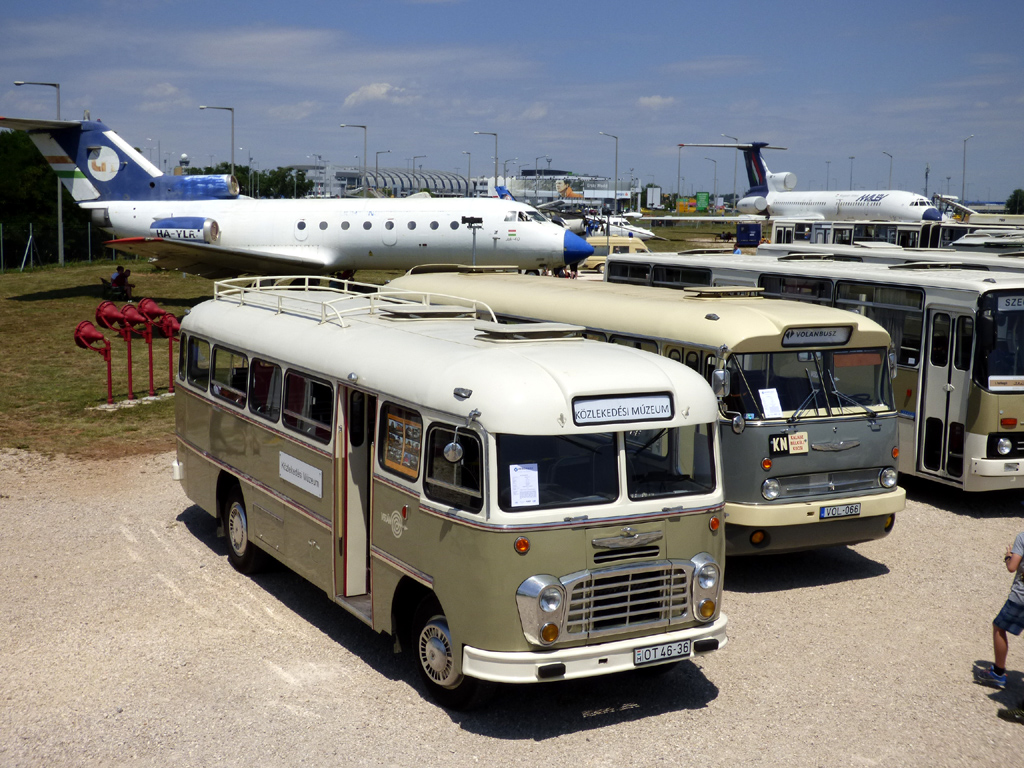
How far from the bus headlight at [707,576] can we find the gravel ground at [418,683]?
3.26 ft

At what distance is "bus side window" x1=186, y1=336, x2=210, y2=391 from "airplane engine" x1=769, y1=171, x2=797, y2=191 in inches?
3315

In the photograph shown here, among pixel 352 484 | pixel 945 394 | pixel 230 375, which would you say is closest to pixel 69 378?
pixel 230 375

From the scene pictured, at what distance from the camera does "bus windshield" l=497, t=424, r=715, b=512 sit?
21.8 ft

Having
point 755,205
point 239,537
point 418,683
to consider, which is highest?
point 755,205

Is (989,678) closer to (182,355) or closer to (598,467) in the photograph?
(598,467)

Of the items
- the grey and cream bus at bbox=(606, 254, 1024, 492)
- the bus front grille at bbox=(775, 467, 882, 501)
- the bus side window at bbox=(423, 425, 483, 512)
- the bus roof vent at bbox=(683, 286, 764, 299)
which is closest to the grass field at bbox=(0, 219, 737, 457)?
the bus roof vent at bbox=(683, 286, 764, 299)

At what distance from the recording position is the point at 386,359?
7.79 m

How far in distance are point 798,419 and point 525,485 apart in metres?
4.21

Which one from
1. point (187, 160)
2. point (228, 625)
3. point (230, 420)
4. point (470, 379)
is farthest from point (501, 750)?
point (187, 160)

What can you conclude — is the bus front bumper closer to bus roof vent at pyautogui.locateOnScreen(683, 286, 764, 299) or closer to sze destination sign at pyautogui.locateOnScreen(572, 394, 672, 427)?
sze destination sign at pyautogui.locateOnScreen(572, 394, 672, 427)

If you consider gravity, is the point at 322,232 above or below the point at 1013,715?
above

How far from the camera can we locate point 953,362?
41.4 feet

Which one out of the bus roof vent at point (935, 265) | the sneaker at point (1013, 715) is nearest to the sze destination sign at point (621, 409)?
the sneaker at point (1013, 715)

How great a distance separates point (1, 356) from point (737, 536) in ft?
67.4
